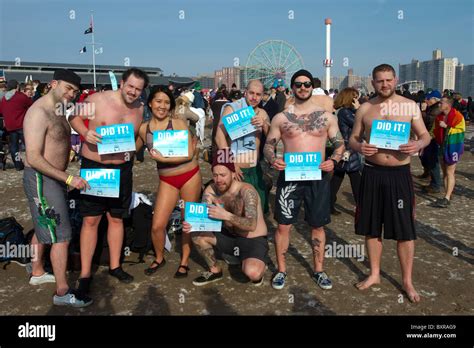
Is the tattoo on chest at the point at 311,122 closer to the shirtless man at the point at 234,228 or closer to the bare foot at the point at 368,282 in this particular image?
the shirtless man at the point at 234,228

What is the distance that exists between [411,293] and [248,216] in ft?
5.83

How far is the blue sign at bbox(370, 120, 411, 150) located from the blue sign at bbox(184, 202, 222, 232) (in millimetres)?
1748

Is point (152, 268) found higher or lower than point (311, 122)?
lower

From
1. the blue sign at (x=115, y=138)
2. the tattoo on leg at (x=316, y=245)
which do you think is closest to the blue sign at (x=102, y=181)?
the blue sign at (x=115, y=138)

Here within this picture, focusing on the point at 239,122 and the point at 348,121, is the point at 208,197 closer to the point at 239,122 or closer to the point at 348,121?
the point at 239,122

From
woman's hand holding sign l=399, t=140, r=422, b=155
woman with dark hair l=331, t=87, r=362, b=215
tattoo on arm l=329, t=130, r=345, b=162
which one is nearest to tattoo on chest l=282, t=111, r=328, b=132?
tattoo on arm l=329, t=130, r=345, b=162

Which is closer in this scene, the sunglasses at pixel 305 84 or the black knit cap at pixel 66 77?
the black knit cap at pixel 66 77

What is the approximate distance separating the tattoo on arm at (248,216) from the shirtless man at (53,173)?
5.06 ft

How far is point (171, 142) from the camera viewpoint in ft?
12.6

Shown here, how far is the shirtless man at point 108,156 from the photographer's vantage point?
3.72 meters

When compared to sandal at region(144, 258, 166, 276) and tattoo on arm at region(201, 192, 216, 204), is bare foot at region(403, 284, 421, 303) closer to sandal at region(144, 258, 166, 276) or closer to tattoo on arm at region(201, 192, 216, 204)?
tattoo on arm at region(201, 192, 216, 204)

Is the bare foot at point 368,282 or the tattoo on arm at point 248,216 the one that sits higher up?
the tattoo on arm at point 248,216

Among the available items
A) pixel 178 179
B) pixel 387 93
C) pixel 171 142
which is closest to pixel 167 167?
pixel 178 179
